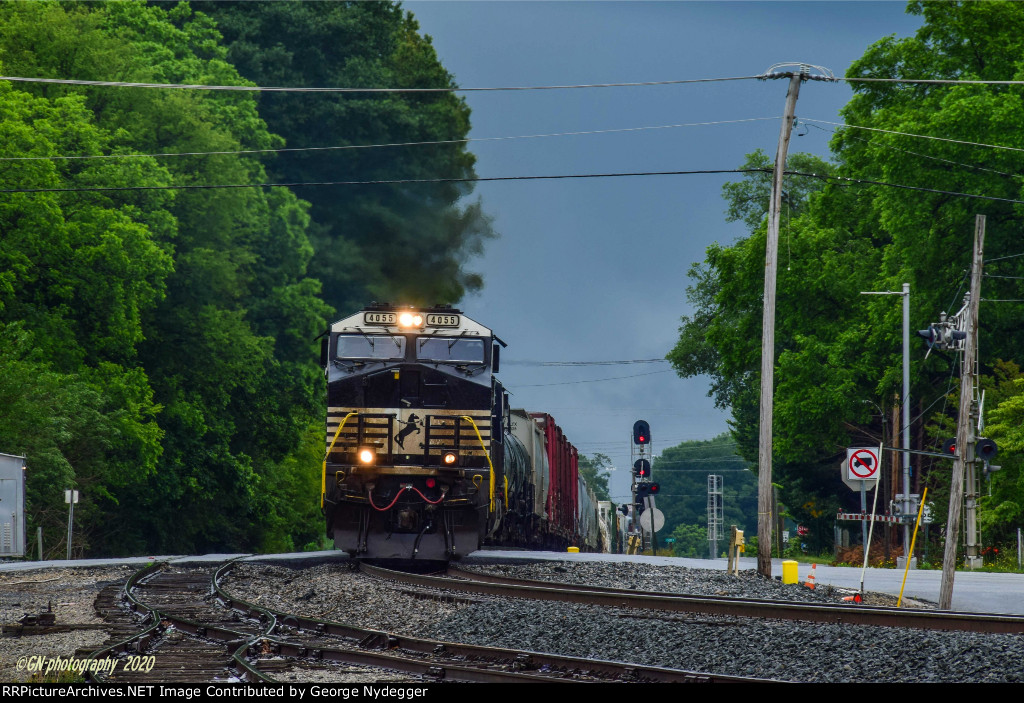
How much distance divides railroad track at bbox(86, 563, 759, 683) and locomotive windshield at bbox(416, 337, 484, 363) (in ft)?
21.6

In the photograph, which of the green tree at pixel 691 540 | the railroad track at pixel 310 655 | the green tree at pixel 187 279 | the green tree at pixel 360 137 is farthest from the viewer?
the green tree at pixel 691 540

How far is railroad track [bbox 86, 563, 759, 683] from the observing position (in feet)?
31.2

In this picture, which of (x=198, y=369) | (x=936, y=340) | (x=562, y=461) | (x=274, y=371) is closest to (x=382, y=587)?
(x=936, y=340)

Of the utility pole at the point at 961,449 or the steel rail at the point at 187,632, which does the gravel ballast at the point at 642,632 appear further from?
the utility pole at the point at 961,449

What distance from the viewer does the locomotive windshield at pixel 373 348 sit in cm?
2025

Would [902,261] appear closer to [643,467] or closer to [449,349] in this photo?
[643,467]

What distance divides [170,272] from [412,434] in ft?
74.5

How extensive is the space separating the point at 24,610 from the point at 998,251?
28.2 meters

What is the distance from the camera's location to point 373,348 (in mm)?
20297

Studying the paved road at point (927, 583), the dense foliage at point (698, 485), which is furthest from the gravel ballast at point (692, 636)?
the dense foliage at point (698, 485)

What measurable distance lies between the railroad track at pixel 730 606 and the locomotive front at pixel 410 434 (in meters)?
1.30

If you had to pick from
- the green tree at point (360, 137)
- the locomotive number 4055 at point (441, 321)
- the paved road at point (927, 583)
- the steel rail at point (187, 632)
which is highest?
the green tree at point (360, 137)

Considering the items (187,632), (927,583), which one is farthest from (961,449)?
(187,632)
